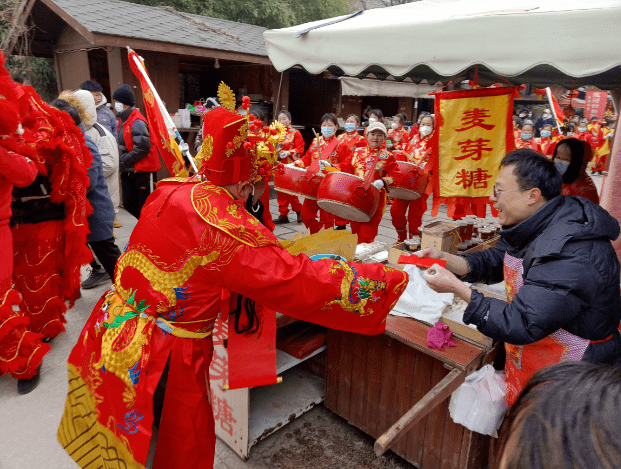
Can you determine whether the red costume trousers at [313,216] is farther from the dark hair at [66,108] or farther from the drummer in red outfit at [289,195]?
the dark hair at [66,108]

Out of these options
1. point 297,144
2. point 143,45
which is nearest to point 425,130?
point 297,144

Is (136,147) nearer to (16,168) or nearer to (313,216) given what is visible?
(313,216)

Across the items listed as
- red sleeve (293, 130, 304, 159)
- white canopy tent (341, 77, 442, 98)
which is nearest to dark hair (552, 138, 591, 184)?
red sleeve (293, 130, 304, 159)

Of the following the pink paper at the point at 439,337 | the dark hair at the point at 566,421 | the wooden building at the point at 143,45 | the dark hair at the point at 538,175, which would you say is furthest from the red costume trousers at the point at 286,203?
the dark hair at the point at 566,421

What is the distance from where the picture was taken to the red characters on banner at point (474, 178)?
2.98 m

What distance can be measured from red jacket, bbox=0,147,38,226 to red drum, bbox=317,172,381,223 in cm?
229

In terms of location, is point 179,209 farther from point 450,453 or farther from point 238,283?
point 450,453

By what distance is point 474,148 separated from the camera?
296 centimetres

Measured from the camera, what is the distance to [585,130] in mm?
14297

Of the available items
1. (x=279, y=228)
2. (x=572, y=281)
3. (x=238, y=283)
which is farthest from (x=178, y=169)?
(x=279, y=228)

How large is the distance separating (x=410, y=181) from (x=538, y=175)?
3435 mm

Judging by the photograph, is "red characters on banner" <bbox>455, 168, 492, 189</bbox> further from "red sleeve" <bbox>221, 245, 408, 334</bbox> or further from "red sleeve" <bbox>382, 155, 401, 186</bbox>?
"red sleeve" <bbox>382, 155, 401, 186</bbox>

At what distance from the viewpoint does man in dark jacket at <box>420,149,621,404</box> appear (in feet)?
4.97

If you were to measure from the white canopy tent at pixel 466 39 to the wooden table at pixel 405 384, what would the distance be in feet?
4.52
